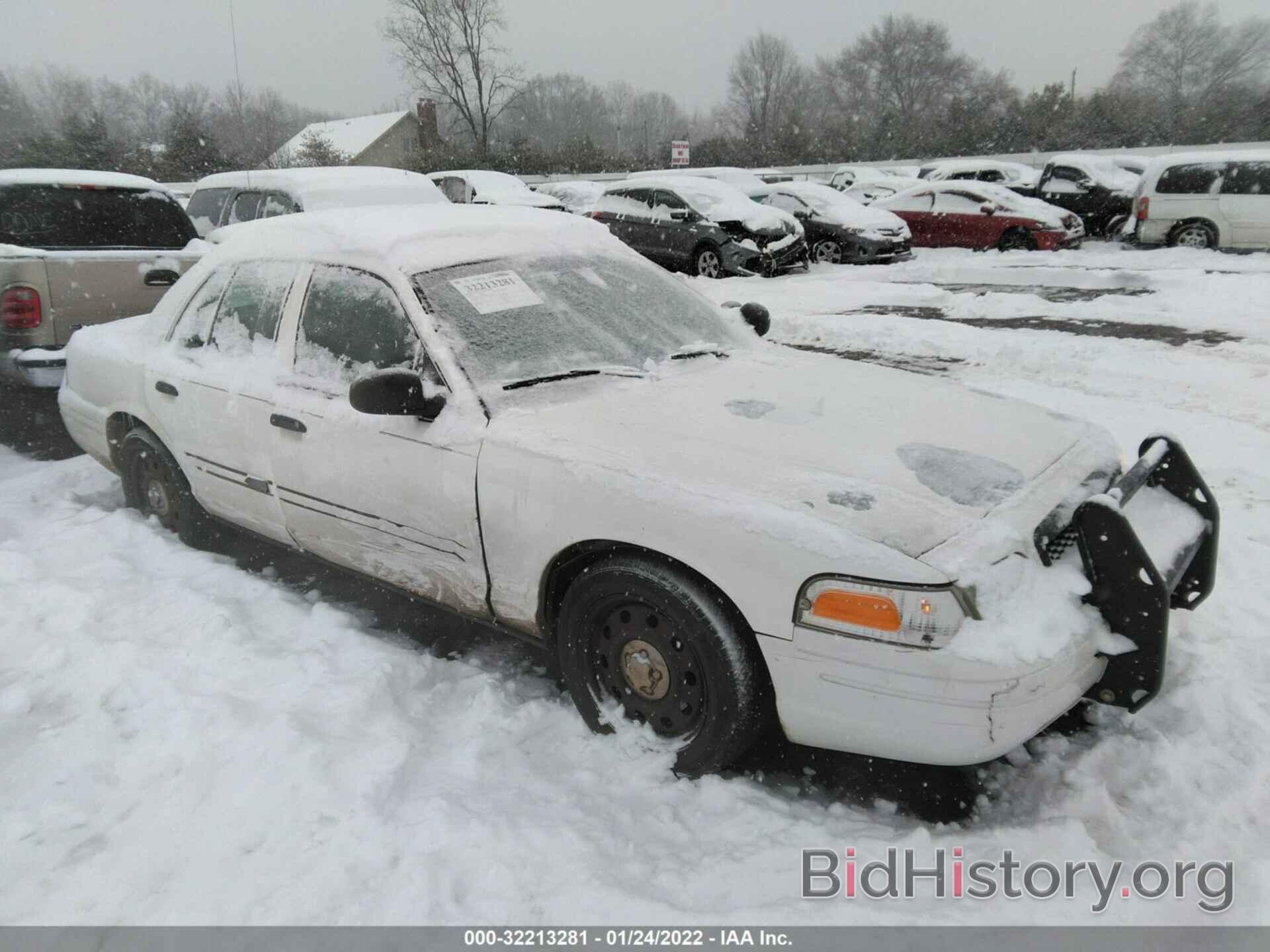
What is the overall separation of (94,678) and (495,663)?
1419 millimetres

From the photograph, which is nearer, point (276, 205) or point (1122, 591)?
point (1122, 591)

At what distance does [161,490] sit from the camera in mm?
4449

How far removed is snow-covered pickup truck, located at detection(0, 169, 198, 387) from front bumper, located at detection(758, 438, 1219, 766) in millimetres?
6026

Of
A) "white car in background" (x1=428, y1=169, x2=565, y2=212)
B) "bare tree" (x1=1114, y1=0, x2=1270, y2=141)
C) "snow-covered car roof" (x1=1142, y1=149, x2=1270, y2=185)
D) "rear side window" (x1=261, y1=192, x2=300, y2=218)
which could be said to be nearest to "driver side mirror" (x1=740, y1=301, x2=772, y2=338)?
"rear side window" (x1=261, y1=192, x2=300, y2=218)

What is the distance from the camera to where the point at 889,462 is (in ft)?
8.57

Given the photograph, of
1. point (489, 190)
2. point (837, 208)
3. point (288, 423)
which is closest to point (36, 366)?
point (288, 423)

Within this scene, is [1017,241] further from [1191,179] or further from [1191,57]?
[1191,57]

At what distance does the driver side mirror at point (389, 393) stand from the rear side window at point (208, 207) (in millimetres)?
7503

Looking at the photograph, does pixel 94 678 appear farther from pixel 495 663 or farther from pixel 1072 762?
pixel 1072 762

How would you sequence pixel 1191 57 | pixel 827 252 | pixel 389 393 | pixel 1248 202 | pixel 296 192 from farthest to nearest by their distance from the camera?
pixel 1191 57 < pixel 827 252 < pixel 1248 202 < pixel 296 192 < pixel 389 393

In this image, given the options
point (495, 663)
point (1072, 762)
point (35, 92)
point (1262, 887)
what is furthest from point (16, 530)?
point (35, 92)

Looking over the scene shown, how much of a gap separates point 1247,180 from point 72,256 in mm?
15148

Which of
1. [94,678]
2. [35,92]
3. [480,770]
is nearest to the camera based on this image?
[480,770]

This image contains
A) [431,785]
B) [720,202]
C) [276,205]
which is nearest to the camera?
[431,785]
